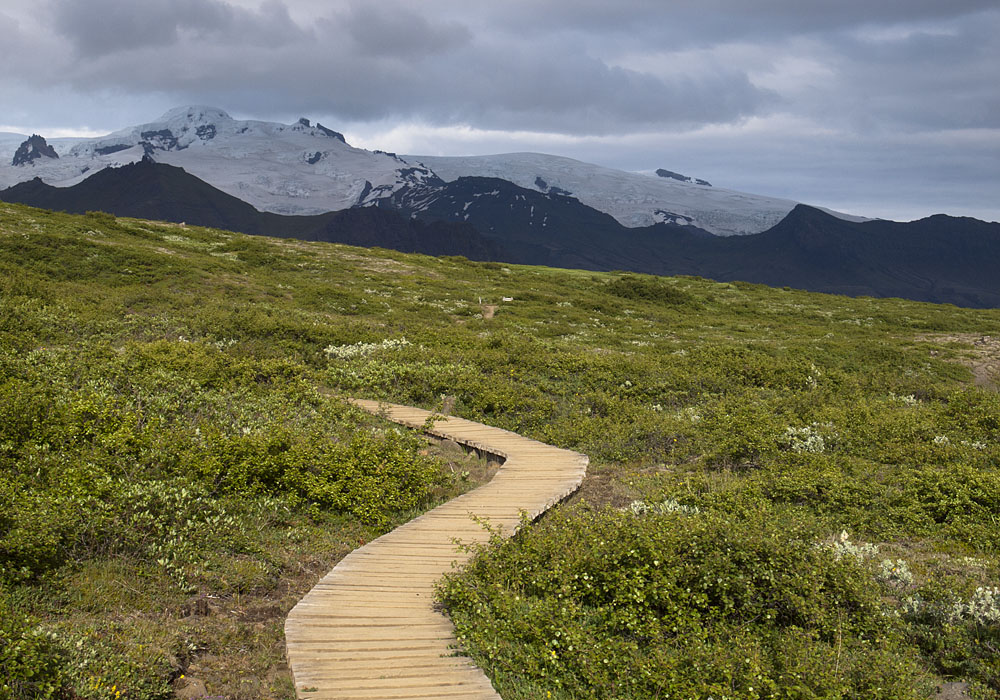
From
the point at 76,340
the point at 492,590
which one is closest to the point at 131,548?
the point at 492,590

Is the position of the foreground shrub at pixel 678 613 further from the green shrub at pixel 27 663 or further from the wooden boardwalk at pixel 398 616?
the green shrub at pixel 27 663

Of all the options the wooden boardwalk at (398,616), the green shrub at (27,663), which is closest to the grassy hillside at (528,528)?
the green shrub at (27,663)

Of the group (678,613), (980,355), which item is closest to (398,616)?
(678,613)

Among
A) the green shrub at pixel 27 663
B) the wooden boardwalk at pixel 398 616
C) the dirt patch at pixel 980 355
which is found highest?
the dirt patch at pixel 980 355

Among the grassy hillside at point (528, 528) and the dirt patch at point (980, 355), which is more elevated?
the dirt patch at point (980, 355)

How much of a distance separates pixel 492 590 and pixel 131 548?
5642 mm

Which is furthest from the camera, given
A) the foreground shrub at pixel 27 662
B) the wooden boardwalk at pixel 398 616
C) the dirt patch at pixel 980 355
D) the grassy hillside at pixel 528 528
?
the dirt patch at pixel 980 355

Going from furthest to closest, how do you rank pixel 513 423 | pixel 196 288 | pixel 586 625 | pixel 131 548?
pixel 196 288 → pixel 513 423 → pixel 131 548 → pixel 586 625

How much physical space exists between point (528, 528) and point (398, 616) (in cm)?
307

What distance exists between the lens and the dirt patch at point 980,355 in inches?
1227

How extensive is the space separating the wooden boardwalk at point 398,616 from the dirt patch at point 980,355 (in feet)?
90.2

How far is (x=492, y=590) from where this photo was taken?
357 inches

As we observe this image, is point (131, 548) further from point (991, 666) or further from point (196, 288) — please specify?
point (196, 288)

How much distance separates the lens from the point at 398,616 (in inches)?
348
